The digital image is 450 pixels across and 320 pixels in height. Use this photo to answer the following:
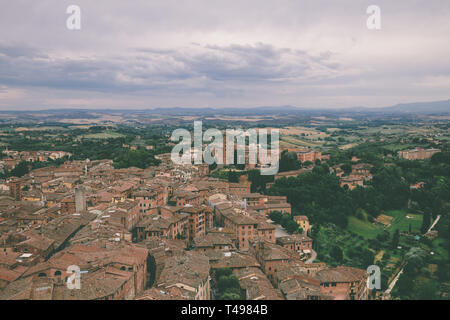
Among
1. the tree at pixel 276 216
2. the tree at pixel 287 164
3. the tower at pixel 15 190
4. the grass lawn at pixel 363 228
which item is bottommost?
the grass lawn at pixel 363 228

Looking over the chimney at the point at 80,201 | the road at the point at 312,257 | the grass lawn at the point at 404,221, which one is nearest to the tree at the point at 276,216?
the road at the point at 312,257

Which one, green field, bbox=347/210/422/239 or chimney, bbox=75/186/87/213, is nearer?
chimney, bbox=75/186/87/213

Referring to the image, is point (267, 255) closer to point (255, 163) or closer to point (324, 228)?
point (324, 228)

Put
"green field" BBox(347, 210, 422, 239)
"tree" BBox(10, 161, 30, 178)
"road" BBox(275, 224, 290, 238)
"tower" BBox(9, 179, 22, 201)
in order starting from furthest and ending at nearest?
1. "tree" BBox(10, 161, 30, 178)
2. "tower" BBox(9, 179, 22, 201)
3. "green field" BBox(347, 210, 422, 239)
4. "road" BBox(275, 224, 290, 238)

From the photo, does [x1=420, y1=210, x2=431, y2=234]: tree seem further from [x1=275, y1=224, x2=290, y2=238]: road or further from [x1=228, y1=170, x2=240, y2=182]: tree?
[x1=228, y1=170, x2=240, y2=182]: tree

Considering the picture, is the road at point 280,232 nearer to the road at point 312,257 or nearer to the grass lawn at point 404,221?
the road at point 312,257

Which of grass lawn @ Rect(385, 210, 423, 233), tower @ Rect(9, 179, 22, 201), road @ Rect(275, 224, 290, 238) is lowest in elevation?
grass lawn @ Rect(385, 210, 423, 233)

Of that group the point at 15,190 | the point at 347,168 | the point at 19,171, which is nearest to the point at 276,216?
the point at 347,168

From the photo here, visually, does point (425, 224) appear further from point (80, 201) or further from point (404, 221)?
point (80, 201)

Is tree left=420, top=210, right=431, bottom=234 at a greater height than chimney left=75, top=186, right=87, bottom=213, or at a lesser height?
lesser

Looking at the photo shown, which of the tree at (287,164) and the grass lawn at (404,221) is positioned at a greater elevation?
the tree at (287,164)

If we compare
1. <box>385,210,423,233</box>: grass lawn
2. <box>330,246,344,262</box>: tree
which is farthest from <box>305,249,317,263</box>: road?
<box>385,210,423,233</box>: grass lawn

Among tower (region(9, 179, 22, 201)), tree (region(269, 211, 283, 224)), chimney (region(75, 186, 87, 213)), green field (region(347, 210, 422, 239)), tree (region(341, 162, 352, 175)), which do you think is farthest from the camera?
tree (region(341, 162, 352, 175))

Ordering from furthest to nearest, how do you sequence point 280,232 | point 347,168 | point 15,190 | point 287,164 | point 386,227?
point 287,164 < point 347,168 < point 386,227 < point 15,190 < point 280,232
